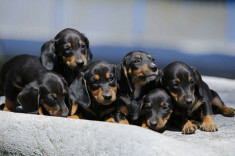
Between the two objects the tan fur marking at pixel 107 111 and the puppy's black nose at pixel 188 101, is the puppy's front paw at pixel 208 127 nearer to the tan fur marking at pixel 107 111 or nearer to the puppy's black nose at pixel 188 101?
the puppy's black nose at pixel 188 101

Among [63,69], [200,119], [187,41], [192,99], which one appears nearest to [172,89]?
[192,99]

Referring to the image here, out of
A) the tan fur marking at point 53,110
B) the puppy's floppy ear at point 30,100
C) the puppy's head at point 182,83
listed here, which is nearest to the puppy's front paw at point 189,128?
the puppy's head at point 182,83

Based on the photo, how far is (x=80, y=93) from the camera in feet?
15.5

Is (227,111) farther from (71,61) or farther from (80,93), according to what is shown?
(71,61)

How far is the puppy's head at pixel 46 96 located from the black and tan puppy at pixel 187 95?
1159mm

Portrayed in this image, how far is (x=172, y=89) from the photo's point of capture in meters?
4.66

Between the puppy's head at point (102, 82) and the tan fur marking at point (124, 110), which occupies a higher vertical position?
the puppy's head at point (102, 82)

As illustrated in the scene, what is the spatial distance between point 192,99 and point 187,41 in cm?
1184

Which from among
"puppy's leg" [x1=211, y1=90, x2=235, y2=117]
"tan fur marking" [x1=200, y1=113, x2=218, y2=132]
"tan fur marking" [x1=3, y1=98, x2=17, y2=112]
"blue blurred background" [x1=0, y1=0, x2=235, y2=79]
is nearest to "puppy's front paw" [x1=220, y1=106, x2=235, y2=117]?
"puppy's leg" [x1=211, y1=90, x2=235, y2=117]

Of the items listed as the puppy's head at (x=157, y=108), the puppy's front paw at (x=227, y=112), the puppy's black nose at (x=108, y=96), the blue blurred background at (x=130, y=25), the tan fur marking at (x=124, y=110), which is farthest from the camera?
the blue blurred background at (x=130, y=25)

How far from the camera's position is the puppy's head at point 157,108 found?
14.4 feet

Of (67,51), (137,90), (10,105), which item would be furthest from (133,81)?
(10,105)

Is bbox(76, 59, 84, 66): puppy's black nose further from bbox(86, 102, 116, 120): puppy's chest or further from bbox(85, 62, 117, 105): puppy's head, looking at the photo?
bbox(86, 102, 116, 120): puppy's chest

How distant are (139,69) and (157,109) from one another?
520mm
